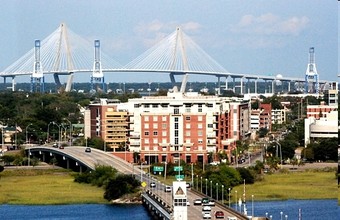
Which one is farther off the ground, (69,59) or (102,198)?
(69,59)

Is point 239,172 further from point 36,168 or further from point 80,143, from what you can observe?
point 80,143

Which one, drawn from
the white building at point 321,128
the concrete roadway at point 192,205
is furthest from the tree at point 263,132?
the concrete roadway at point 192,205

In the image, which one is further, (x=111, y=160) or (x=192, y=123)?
(x=192, y=123)

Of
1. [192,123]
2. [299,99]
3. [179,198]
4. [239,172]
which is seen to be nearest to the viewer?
[179,198]

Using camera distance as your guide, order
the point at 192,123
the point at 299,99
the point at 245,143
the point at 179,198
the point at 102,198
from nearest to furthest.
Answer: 1. the point at 179,198
2. the point at 102,198
3. the point at 192,123
4. the point at 245,143
5. the point at 299,99

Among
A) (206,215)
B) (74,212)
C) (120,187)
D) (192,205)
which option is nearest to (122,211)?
(74,212)

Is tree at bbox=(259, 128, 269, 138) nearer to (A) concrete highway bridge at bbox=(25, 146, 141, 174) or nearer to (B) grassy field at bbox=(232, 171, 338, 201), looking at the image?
(A) concrete highway bridge at bbox=(25, 146, 141, 174)

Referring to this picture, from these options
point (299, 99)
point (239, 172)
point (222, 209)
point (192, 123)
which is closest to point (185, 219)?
point (222, 209)

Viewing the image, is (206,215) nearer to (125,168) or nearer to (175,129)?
(125,168)
